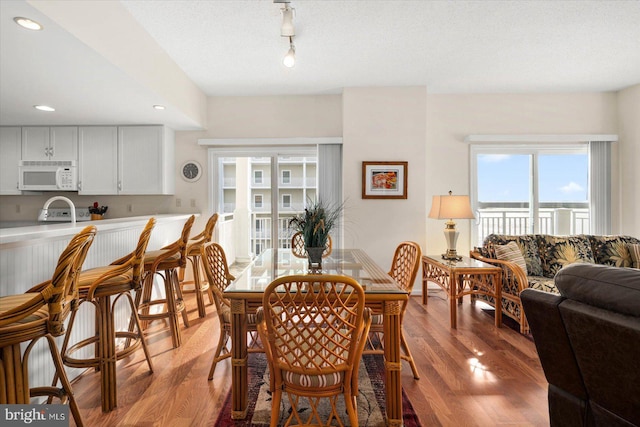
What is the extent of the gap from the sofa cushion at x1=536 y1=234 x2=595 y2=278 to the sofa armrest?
55 centimetres

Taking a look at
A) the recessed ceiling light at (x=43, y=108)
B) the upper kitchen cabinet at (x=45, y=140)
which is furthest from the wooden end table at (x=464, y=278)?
the upper kitchen cabinet at (x=45, y=140)

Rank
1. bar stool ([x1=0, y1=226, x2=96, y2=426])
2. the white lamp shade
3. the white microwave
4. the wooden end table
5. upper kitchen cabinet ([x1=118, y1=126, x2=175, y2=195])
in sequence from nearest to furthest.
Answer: bar stool ([x1=0, y1=226, x2=96, y2=426])
the wooden end table
the white lamp shade
the white microwave
upper kitchen cabinet ([x1=118, y1=126, x2=175, y2=195])

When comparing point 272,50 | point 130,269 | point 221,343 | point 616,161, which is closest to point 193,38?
point 272,50

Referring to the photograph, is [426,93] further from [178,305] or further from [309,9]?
[178,305]

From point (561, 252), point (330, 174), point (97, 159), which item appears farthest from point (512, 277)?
point (97, 159)

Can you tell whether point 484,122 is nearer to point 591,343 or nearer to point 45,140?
point 591,343

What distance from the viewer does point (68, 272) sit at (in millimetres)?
1396

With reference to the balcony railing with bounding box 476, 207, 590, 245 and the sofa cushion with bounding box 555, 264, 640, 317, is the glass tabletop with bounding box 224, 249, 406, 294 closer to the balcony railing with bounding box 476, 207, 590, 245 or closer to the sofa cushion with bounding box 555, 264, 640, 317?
the sofa cushion with bounding box 555, 264, 640, 317

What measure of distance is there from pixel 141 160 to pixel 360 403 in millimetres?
3888

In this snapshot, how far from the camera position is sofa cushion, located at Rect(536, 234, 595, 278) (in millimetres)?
3434

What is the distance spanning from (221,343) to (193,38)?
262cm

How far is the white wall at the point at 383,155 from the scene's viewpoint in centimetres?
431

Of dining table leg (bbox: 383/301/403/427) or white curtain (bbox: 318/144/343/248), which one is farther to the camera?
white curtain (bbox: 318/144/343/248)

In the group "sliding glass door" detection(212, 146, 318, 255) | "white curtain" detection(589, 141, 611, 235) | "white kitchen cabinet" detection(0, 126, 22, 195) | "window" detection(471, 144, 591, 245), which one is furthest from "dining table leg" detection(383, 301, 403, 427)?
"white kitchen cabinet" detection(0, 126, 22, 195)
